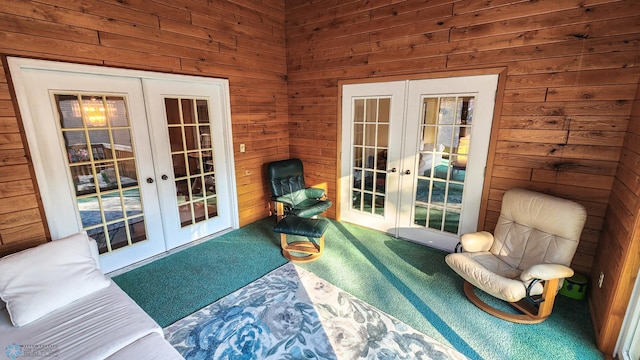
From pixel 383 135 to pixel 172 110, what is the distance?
7.91 ft

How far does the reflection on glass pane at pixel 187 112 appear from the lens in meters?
3.15

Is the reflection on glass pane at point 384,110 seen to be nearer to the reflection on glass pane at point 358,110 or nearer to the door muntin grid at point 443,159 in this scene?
the reflection on glass pane at point 358,110

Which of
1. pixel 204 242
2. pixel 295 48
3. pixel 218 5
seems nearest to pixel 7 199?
pixel 204 242

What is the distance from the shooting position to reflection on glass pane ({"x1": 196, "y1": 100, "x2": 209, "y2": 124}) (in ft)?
10.8


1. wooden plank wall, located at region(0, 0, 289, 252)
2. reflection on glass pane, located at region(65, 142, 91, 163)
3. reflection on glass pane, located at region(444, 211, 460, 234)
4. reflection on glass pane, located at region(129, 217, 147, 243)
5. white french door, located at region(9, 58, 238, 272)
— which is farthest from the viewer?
reflection on glass pane, located at region(444, 211, 460, 234)

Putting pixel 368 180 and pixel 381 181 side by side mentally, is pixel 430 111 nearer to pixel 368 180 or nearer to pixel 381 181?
pixel 381 181

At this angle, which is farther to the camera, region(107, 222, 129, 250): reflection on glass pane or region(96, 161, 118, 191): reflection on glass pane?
region(107, 222, 129, 250): reflection on glass pane

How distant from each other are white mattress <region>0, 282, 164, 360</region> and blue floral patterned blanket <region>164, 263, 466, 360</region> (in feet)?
1.38

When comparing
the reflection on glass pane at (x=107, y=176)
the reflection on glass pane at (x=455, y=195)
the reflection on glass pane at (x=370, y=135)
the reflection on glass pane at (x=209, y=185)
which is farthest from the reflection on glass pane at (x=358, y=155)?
the reflection on glass pane at (x=107, y=176)

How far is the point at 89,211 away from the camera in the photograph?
2.66 metres

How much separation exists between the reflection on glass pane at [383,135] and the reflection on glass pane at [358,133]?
0.25 m

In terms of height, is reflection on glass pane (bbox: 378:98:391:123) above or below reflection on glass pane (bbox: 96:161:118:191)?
above

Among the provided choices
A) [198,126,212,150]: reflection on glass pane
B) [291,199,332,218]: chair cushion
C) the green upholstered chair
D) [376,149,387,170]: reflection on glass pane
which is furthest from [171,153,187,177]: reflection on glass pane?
[376,149,387,170]: reflection on glass pane

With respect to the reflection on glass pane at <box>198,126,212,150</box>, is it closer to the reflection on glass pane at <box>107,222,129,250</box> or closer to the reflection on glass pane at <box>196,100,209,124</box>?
the reflection on glass pane at <box>196,100,209,124</box>
